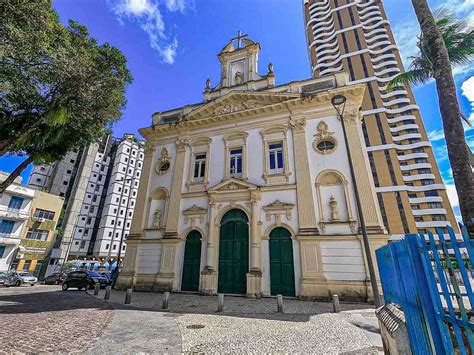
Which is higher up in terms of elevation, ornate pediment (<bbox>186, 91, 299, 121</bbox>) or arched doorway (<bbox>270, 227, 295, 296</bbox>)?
ornate pediment (<bbox>186, 91, 299, 121</bbox>)

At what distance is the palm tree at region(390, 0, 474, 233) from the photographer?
5781mm

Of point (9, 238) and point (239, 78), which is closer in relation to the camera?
point (239, 78)

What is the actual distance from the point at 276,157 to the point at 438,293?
43.1 feet

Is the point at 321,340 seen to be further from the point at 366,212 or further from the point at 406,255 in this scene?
the point at 366,212

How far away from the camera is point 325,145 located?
47.6ft

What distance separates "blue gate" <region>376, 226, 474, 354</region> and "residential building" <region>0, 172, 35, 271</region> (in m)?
39.3

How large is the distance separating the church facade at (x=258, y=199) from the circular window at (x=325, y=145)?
0.06m

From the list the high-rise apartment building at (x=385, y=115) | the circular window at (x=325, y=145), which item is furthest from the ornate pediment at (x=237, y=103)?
the high-rise apartment building at (x=385, y=115)

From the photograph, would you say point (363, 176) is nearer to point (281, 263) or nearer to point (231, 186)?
point (281, 263)

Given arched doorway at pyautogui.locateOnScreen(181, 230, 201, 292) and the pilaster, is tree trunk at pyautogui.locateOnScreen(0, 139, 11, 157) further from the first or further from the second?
the pilaster

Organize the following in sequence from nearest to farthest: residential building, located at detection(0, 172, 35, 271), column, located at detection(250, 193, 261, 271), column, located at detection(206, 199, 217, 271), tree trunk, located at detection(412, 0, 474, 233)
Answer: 1. tree trunk, located at detection(412, 0, 474, 233)
2. column, located at detection(250, 193, 261, 271)
3. column, located at detection(206, 199, 217, 271)
4. residential building, located at detection(0, 172, 35, 271)

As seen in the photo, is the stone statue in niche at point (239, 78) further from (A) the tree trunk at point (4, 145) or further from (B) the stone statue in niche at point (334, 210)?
(A) the tree trunk at point (4, 145)

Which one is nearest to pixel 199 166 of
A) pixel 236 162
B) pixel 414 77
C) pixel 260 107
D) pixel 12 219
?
pixel 236 162

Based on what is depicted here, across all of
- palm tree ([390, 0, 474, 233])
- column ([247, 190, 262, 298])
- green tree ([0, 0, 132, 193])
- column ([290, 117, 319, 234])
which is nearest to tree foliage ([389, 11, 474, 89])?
palm tree ([390, 0, 474, 233])
